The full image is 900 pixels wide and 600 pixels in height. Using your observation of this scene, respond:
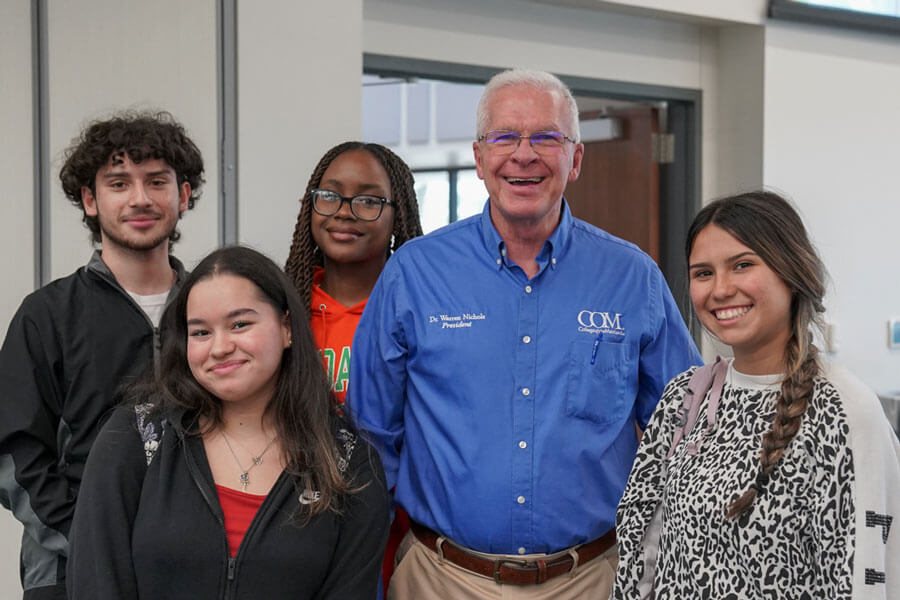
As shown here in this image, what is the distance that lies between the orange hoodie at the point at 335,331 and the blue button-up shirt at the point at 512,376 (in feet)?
0.62

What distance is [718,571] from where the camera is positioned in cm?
169

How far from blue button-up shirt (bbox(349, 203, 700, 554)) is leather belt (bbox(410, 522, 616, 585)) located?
23mm

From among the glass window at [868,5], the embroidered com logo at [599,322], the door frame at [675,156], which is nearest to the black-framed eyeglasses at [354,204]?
the embroidered com logo at [599,322]

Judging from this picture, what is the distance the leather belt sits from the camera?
2.03 metres

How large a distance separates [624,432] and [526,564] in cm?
34

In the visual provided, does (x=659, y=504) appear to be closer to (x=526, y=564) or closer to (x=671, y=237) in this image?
(x=526, y=564)

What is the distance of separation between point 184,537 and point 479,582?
2.03 ft

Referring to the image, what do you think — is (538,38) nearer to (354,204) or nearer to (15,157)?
(354,204)

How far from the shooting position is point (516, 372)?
2078 mm

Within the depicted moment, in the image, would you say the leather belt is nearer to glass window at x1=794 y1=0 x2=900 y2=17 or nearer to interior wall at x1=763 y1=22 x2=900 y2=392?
interior wall at x1=763 y1=22 x2=900 y2=392

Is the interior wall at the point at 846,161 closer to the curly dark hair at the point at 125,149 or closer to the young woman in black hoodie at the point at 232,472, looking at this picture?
the curly dark hair at the point at 125,149

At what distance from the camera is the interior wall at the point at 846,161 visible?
449 cm

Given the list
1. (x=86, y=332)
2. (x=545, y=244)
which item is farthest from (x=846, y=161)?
(x=86, y=332)

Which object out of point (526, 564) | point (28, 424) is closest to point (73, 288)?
point (28, 424)
